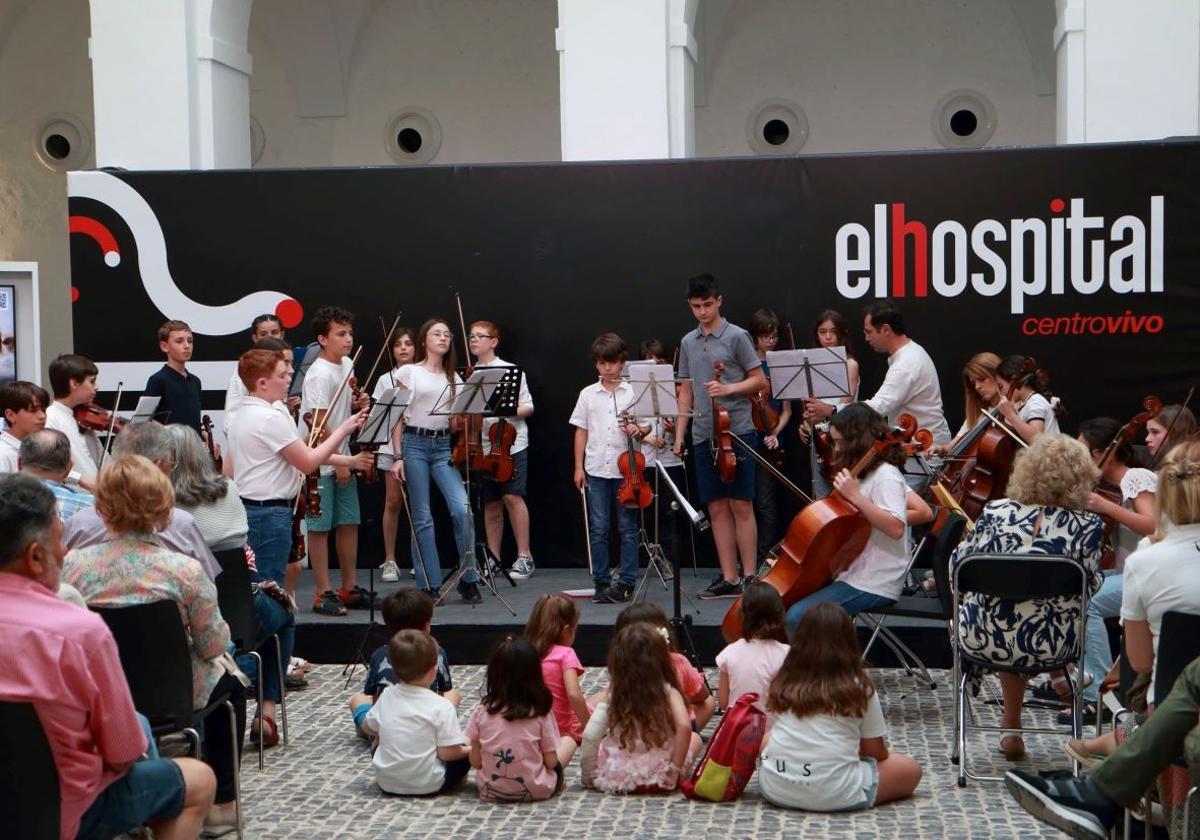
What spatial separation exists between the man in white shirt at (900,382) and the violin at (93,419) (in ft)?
13.2

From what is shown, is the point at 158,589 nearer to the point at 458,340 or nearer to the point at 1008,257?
the point at 458,340

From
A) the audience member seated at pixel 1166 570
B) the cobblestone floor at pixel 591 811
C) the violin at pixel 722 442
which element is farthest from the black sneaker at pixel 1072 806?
the violin at pixel 722 442

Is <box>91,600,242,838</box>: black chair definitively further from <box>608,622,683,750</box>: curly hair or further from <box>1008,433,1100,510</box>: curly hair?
<box>1008,433,1100,510</box>: curly hair

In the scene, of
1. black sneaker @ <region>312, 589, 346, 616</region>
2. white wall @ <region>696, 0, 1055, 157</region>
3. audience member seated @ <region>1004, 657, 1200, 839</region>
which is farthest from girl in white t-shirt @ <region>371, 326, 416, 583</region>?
white wall @ <region>696, 0, 1055, 157</region>

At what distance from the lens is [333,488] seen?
28.0ft

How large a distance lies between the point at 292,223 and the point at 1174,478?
6.89 m

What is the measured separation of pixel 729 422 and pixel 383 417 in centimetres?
218

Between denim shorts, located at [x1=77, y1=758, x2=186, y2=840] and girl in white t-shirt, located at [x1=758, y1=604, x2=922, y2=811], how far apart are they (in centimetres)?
217

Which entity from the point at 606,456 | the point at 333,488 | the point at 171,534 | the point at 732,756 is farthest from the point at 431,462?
the point at 732,756

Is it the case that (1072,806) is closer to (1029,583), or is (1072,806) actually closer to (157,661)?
(1029,583)

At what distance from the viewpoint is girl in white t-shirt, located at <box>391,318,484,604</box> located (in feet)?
28.6

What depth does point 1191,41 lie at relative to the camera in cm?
970

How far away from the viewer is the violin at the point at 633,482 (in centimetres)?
852

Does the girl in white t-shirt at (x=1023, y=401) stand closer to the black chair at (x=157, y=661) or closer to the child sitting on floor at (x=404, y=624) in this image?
the child sitting on floor at (x=404, y=624)
